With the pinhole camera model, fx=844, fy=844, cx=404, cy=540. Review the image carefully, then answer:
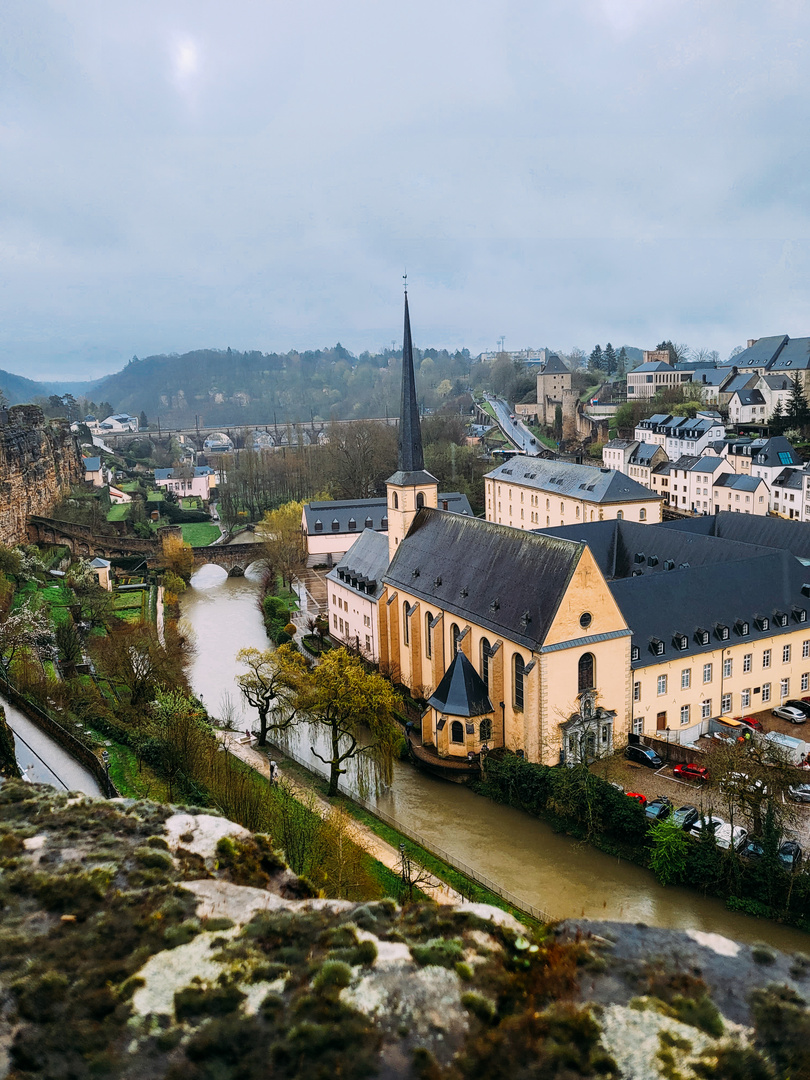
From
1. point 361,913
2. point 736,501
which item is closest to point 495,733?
point 361,913

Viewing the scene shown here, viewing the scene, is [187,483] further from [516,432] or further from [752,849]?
[752,849]

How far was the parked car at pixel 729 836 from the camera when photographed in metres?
22.3

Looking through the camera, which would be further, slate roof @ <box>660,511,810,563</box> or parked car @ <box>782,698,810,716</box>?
slate roof @ <box>660,511,810,563</box>

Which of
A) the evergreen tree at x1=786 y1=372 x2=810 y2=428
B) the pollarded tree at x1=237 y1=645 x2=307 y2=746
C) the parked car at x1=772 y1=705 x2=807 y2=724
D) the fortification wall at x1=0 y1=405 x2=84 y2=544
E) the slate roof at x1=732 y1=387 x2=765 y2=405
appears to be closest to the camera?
the pollarded tree at x1=237 y1=645 x2=307 y2=746

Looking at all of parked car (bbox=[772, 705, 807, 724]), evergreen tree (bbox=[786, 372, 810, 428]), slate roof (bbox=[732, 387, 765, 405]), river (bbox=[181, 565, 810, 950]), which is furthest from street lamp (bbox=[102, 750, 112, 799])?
slate roof (bbox=[732, 387, 765, 405])

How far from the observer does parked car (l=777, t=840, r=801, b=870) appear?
2100 centimetres

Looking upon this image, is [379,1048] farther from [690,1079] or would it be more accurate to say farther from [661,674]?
[661,674]

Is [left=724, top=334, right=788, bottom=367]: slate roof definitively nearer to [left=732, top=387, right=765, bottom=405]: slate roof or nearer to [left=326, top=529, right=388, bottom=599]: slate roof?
[left=732, top=387, right=765, bottom=405]: slate roof

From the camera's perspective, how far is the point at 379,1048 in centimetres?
583

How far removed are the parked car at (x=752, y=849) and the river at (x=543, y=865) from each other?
1424 mm

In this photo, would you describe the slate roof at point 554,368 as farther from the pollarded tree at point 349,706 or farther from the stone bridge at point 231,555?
the pollarded tree at point 349,706

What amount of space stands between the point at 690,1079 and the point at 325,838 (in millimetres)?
17008

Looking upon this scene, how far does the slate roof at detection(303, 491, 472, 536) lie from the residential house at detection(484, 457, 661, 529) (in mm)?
5104

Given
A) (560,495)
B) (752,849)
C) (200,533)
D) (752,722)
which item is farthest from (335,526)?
(752,849)
